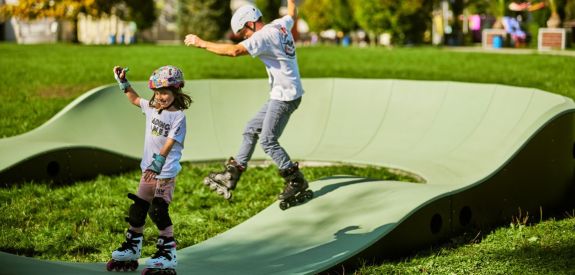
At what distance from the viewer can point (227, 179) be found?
7469 mm

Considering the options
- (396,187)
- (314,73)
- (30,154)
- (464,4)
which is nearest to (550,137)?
(396,187)

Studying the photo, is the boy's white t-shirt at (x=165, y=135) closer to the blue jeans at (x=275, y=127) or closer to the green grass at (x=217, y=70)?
the blue jeans at (x=275, y=127)

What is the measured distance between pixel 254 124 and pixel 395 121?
3.95 m

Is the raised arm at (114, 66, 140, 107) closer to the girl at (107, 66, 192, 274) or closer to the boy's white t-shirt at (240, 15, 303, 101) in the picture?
the girl at (107, 66, 192, 274)

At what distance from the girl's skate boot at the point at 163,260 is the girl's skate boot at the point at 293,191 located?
205cm

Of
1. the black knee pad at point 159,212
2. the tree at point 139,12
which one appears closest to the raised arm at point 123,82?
the black knee pad at point 159,212

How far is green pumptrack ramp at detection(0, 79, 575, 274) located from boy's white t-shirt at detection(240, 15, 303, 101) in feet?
3.01

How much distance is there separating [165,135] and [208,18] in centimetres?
4126

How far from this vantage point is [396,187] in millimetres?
7133

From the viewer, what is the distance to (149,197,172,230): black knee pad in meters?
5.18

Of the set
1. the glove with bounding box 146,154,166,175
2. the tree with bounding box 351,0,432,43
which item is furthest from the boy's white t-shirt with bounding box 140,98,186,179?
the tree with bounding box 351,0,432,43

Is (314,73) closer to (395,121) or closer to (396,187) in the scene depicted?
(395,121)

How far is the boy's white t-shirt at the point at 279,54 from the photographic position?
22.9 ft

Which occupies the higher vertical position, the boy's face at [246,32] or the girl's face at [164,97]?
the boy's face at [246,32]
